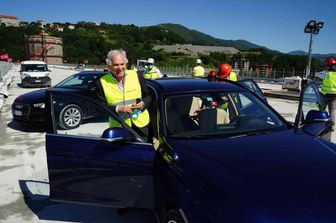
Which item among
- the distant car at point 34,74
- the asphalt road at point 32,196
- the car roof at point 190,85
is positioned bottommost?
the asphalt road at point 32,196

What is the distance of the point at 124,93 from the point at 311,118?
6.84 feet

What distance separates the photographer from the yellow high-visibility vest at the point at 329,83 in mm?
7988

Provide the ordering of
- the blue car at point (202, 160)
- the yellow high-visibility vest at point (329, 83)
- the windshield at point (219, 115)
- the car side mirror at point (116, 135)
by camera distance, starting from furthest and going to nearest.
→ the yellow high-visibility vest at point (329, 83), the windshield at point (219, 115), the car side mirror at point (116, 135), the blue car at point (202, 160)

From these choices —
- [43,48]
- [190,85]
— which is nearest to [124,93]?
[190,85]

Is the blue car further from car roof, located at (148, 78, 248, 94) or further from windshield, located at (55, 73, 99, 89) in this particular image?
windshield, located at (55, 73, 99, 89)

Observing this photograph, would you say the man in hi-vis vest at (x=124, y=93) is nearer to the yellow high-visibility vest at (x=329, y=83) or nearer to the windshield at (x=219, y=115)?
the windshield at (x=219, y=115)

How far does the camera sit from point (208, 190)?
2289 millimetres

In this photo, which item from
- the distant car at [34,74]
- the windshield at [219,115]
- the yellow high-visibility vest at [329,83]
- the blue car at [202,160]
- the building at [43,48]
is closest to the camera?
the blue car at [202,160]

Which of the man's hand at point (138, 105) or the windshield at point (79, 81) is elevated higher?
the man's hand at point (138, 105)

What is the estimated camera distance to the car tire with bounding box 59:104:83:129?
3.51m

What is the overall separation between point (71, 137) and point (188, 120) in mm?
1191

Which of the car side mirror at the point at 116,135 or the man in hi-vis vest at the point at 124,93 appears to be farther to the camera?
the man in hi-vis vest at the point at 124,93

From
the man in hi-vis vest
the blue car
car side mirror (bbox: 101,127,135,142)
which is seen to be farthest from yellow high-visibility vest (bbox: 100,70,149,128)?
car side mirror (bbox: 101,127,135,142)

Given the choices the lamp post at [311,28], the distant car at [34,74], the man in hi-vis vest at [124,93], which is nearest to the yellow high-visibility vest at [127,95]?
the man in hi-vis vest at [124,93]
